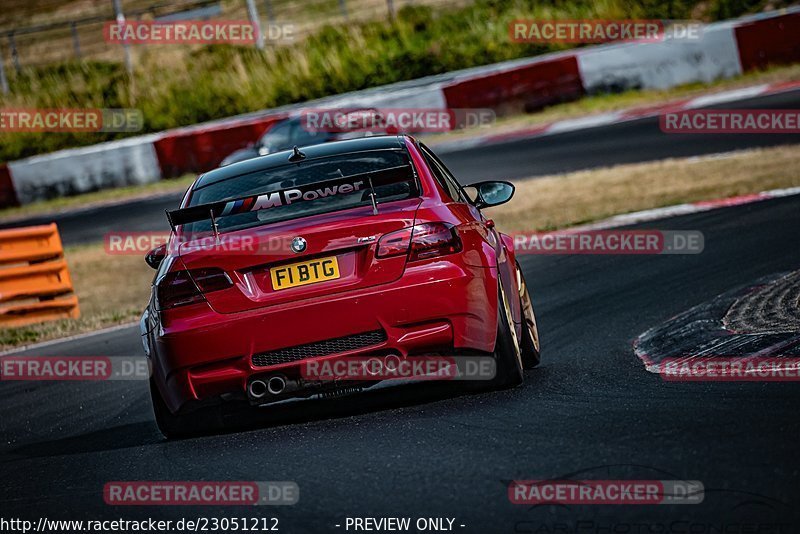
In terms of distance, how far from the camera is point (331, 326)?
5.94 metres

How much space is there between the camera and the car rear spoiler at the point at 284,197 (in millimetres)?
6160

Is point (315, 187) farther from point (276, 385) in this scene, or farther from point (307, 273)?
point (276, 385)

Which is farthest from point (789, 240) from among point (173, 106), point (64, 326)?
point (173, 106)

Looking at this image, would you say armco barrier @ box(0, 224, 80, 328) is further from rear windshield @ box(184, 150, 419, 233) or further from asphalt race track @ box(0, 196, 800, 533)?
rear windshield @ box(184, 150, 419, 233)

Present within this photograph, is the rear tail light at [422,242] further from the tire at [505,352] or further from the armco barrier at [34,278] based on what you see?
the armco barrier at [34,278]

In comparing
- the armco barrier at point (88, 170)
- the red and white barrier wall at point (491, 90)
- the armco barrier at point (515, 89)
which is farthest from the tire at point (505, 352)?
the armco barrier at point (88, 170)

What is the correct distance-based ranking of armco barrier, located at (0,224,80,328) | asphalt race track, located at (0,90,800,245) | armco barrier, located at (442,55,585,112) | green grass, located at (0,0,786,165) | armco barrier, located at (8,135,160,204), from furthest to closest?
green grass, located at (0,0,786,165), armco barrier, located at (8,135,160,204), armco barrier, located at (442,55,585,112), asphalt race track, located at (0,90,800,245), armco barrier, located at (0,224,80,328)

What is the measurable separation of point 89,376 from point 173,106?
2210 centimetres

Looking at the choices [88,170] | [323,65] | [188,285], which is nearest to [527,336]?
[188,285]

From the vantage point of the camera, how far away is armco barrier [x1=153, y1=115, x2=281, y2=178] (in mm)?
25609

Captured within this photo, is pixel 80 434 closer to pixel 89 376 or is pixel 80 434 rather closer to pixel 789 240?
pixel 89 376

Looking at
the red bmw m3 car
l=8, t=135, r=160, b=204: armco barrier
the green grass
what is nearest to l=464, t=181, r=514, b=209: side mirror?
the red bmw m3 car

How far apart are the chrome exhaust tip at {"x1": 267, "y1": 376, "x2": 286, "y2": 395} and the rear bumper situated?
36 millimetres

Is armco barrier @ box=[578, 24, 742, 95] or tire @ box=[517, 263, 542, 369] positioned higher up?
tire @ box=[517, 263, 542, 369]
